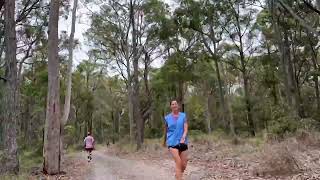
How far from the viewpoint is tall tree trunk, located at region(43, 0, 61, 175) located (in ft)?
42.5

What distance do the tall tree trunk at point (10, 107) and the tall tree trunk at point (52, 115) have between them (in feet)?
3.81

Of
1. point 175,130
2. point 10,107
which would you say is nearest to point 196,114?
point 10,107

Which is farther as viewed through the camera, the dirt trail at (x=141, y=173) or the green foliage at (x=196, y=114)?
the green foliage at (x=196, y=114)

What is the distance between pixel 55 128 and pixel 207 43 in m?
21.8

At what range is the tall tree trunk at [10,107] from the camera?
13.3 meters

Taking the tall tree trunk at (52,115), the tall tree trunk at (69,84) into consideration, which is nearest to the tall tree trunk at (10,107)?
the tall tree trunk at (52,115)

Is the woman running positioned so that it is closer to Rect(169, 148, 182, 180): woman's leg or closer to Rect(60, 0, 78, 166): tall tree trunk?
Rect(169, 148, 182, 180): woman's leg

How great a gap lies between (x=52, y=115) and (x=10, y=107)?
5.16ft

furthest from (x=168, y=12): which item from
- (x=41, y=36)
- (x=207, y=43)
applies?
(x=41, y=36)

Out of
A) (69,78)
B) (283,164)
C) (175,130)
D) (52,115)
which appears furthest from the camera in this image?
(69,78)

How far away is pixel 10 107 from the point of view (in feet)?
44.0

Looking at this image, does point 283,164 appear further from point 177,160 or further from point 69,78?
point 69,78

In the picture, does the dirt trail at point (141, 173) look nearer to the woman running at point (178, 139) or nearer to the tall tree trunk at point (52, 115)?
the tall tree trunk at point (52, 115)

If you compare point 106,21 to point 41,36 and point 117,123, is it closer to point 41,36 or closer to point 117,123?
point 41,36
